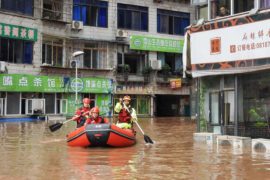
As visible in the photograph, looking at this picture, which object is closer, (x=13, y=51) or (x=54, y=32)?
(x=13, y=51)

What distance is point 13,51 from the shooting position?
34.7m

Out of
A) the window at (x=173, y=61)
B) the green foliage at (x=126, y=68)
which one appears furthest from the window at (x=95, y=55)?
the window at (x=173, y=61)

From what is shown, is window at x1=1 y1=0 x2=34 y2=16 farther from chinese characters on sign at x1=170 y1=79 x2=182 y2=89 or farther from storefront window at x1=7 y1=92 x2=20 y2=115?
chinese characters on sign at x1=170 y1=79 x2=182 y2=89

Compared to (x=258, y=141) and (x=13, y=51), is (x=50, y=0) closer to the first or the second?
(x=13, y=51)

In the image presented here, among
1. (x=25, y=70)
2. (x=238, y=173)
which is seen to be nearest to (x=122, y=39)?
(x=25, y=70)

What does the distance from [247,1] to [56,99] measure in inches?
924

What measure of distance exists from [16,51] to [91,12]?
777 cm

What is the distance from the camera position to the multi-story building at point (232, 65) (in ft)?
51.5

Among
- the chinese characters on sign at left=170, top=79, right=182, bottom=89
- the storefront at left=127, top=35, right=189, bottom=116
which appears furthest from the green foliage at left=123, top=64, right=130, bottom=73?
the chinese characters on sign at left=170, top=79, right=182, bottom=89

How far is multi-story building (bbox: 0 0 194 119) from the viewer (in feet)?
114

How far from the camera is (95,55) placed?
132 feet

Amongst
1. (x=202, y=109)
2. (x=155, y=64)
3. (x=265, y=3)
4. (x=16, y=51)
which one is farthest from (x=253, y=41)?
(x=155, y=64)

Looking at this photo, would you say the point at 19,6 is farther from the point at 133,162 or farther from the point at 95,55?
the point at 133,162

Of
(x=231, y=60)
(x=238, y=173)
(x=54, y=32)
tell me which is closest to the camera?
(x=238, y=173)
